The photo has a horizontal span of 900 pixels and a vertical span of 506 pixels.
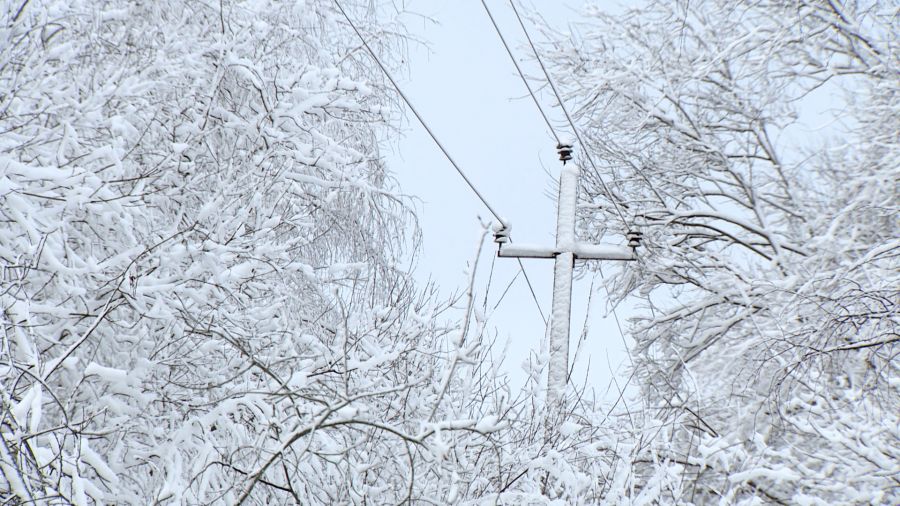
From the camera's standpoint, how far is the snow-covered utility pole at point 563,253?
6.77 metres

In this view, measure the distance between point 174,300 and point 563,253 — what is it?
135 inches

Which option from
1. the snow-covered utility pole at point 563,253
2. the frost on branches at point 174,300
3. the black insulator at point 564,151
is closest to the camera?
the frost on branches at point 174,300

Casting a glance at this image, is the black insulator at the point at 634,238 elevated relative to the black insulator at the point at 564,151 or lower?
lower

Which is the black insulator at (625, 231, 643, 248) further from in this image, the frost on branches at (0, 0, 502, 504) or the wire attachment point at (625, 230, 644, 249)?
the frost on branches at (0, 0, 502, 504)

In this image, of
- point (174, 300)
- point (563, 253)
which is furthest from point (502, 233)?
point (174, 300)

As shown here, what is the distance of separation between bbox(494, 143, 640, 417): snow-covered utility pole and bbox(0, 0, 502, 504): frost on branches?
0.75 metres

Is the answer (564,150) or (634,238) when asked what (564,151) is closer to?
(564,150)

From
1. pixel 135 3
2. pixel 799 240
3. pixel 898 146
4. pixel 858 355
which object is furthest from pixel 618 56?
pixel 135 3

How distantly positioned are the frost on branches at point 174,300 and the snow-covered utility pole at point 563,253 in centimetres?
75

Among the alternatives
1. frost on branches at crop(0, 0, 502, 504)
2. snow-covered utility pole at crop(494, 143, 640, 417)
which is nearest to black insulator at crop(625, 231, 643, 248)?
snow-covered utility pole at crop(494, 143, 640, 417)

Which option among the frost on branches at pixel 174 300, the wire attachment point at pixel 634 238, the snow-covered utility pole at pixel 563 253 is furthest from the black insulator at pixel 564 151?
the frost on branches at pixel 174 300

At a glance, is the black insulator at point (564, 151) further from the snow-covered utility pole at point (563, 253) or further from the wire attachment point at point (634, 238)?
the wire attachment point at point (634, 238)

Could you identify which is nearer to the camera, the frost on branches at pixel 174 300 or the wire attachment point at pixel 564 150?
the frost on branches at pixel 174 300

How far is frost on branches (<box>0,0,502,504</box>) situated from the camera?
14.5 ft
